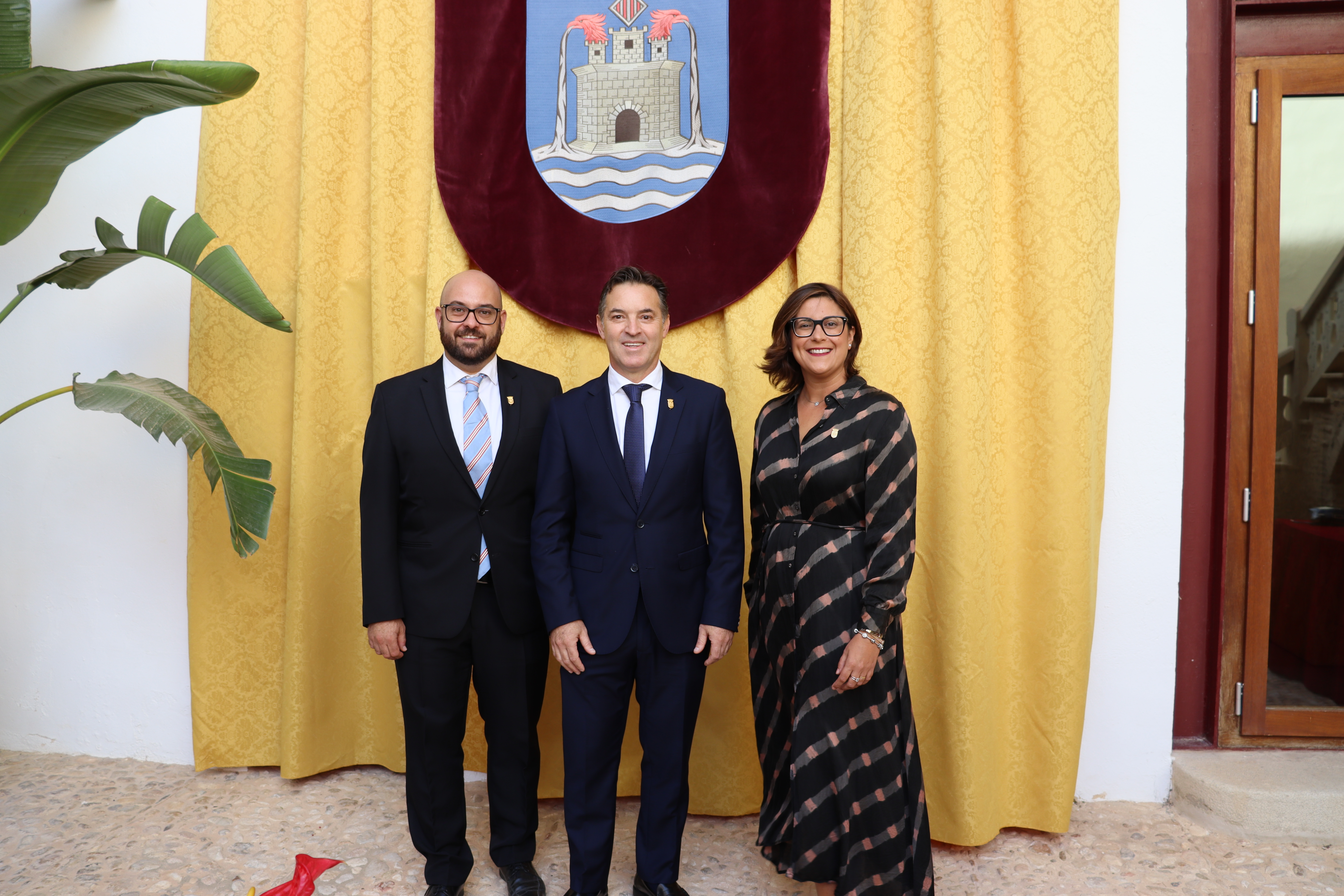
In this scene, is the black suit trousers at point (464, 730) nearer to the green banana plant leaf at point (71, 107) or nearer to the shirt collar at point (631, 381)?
the shirt collar at point (631, 381)

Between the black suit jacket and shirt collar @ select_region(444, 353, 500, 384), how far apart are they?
71 mm

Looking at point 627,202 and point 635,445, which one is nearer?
point 635,445

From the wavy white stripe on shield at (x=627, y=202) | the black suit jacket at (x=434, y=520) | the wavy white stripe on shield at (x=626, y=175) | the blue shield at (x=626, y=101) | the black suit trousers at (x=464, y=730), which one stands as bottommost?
the black suit trousers at (x=464, y=730)

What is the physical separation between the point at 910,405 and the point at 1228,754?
146 cm

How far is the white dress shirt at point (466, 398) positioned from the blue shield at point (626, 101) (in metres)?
0.69

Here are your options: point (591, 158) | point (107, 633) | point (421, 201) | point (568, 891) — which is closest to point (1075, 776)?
point (568, 891)

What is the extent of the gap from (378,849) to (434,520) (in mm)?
1019

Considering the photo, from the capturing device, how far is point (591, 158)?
7.79 feet

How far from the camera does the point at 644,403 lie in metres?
1.89

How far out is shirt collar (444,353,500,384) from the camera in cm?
198

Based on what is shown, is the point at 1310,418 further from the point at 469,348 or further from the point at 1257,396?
the point at 469,348

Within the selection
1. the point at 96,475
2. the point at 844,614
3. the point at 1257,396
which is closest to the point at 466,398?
the point at 844,614

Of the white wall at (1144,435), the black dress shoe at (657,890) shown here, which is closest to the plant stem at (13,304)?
the black dress shoe at (657,890)

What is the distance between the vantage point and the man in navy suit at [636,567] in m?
1.81
